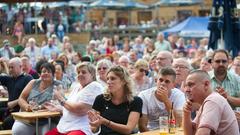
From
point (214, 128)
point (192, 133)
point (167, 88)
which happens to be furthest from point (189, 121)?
point (167, 88)

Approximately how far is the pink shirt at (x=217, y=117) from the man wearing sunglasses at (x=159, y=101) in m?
2.04

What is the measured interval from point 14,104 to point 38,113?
108 cm

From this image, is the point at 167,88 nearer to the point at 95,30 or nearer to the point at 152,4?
the point at 95,30

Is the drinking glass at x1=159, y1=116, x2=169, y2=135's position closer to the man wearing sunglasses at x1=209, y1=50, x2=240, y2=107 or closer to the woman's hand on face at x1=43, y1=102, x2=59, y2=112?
the man wearing sunglasses at x1=209, y1=50, x2=240, y2=107

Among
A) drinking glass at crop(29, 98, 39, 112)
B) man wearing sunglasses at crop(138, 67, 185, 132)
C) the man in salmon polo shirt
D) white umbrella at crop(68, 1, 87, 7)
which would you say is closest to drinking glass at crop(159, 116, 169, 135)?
man wearing sunglasses at crop(138, 67, 185, 132)

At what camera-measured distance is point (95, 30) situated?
34750 mm

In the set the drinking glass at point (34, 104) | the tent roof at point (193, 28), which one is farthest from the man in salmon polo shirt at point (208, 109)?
the tent roof at point (193, 28)

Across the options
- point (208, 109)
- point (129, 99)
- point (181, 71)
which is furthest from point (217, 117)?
point (181, 71)

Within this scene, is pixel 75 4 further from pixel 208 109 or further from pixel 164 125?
pixel 208 109

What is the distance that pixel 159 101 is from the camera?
7840 mm

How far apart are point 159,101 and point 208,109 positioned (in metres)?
2.35

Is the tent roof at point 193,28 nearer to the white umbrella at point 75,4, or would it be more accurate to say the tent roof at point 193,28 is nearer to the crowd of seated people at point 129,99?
the white umbrella at point 75,4

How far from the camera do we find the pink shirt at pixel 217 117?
5.48 metres

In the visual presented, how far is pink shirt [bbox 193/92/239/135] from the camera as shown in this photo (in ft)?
18.0
